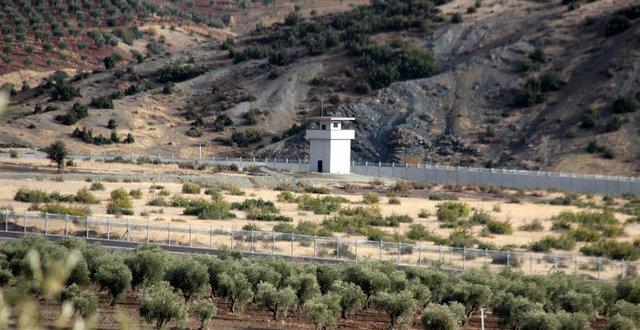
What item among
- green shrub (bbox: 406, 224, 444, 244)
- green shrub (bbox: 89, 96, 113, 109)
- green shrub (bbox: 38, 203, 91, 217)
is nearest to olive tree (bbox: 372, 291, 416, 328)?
green shrub (bbox: 406, 224, 444, 244)

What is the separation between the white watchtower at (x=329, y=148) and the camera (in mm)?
85375

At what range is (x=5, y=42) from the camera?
14088 cm

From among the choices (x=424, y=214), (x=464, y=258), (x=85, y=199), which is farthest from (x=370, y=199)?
(x=464, y=258)

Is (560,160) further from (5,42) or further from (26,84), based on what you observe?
(5,42)

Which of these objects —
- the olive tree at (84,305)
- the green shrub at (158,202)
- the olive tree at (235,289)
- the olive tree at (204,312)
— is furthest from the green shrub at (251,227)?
the olive tree at (84,305)

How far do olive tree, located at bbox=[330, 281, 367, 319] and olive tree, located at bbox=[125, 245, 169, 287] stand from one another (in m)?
4.85

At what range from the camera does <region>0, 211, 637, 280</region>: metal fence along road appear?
118 ft

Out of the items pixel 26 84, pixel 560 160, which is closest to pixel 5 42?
pixel 26 84

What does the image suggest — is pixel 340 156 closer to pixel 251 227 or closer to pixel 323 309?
pixel 251 227

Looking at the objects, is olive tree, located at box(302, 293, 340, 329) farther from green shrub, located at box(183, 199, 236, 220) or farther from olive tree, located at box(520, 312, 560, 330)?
green shrub, located at box(183, 199, 236, 220)

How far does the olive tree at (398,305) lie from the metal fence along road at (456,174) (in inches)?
1829

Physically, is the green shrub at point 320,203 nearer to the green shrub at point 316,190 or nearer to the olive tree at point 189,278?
the green shrub at point 316,190

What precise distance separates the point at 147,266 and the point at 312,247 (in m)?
9.20

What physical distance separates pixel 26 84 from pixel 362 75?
142ft
